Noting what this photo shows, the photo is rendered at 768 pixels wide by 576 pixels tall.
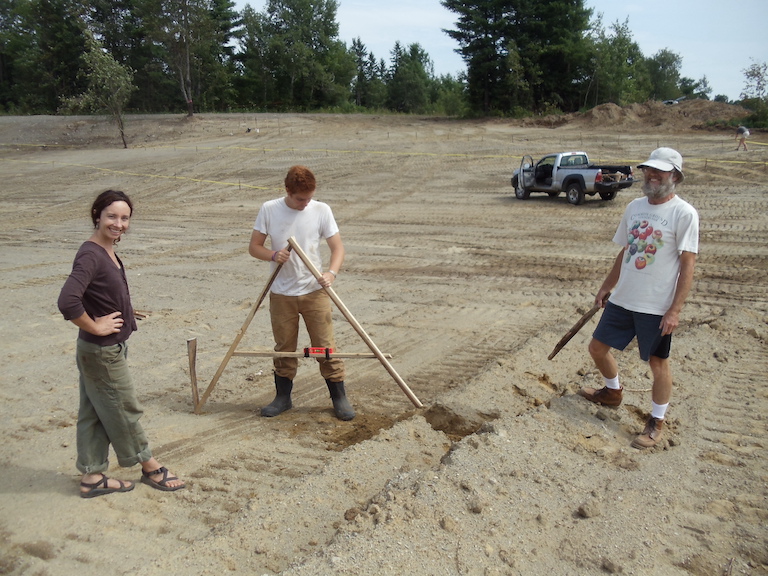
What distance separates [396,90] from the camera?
63531mm

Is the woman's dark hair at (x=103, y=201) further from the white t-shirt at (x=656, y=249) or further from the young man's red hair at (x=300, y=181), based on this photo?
the white t-shirt at (x=656, y=249)

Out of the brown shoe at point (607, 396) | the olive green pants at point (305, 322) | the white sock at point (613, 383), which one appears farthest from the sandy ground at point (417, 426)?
the olive green pants at point (305, 322)

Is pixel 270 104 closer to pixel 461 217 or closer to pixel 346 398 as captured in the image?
pixel 461 217

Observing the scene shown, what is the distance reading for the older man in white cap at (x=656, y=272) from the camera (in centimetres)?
428

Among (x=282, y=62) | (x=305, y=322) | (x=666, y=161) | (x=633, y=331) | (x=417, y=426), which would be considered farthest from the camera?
(x=282, y=62)

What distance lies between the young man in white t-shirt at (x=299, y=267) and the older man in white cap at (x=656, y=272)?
6.88 feet

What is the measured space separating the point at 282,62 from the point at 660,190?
52.2 m

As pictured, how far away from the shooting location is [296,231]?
16.8 feet

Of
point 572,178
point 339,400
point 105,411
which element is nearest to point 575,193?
point 572,178

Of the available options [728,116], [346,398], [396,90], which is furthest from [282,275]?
[396,90]

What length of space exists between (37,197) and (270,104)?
33.6 metres

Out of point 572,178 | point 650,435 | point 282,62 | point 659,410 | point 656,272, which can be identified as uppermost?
point 282,62

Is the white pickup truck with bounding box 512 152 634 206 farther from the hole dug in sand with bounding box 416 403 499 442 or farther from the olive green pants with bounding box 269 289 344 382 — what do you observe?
the olive green pants with bounding box 269 289 344 382

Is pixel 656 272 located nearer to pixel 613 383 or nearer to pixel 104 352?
pixel 613 383
